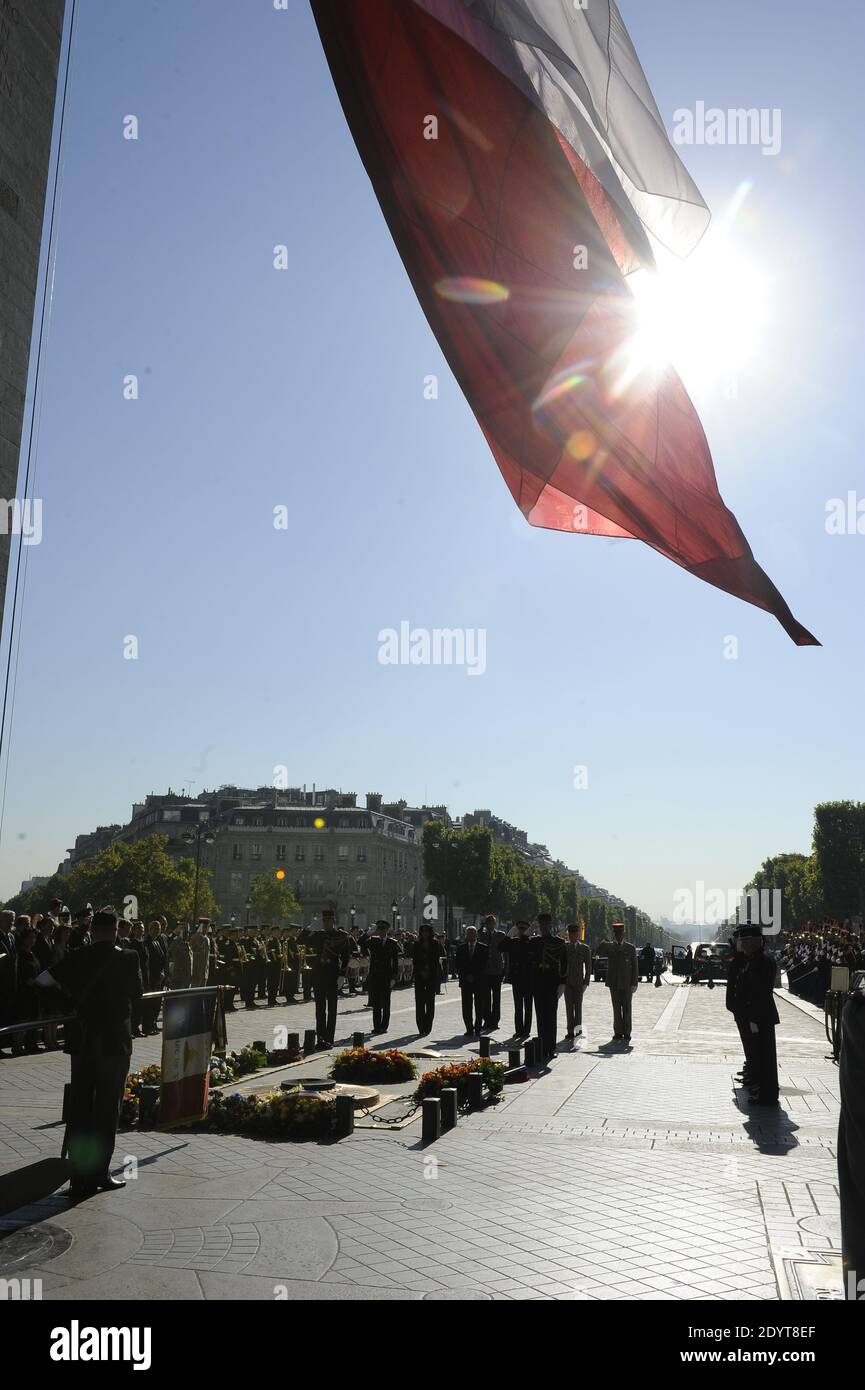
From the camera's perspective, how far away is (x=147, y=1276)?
18.7 ft

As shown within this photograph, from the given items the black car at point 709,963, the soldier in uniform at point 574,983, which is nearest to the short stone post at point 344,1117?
the soldier in uniform at point 574,983

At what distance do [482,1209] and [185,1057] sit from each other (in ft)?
11.5

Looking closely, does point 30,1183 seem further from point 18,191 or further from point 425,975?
point 425,975


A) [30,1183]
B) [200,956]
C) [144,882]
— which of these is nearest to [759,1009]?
[30,1183]

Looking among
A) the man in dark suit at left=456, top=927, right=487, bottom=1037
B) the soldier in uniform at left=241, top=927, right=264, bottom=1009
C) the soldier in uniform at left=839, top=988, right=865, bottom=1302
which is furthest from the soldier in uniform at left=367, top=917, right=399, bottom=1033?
the soldier in uniform at left=839, top=988, right=865, bottom=1302

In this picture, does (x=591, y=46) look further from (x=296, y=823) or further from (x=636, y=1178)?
(x=296, y=823)

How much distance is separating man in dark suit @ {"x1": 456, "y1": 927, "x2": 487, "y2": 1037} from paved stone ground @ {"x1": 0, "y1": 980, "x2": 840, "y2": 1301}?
604cm

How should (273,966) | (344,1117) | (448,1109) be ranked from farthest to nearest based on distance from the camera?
(273,966) < (448,1109) < (344,1117)

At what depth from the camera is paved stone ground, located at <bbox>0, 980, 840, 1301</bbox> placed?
5.66m

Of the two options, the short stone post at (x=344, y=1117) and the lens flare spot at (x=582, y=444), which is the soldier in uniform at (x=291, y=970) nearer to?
the short stone post at (x=344, y=1117)

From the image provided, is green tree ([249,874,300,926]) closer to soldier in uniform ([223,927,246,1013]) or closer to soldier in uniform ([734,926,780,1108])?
soldier in uniform ([223,927,246,1013])

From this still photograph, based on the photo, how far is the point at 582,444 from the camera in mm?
5121

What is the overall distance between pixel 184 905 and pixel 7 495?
7902 cm

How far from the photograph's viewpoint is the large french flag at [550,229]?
497 cm
